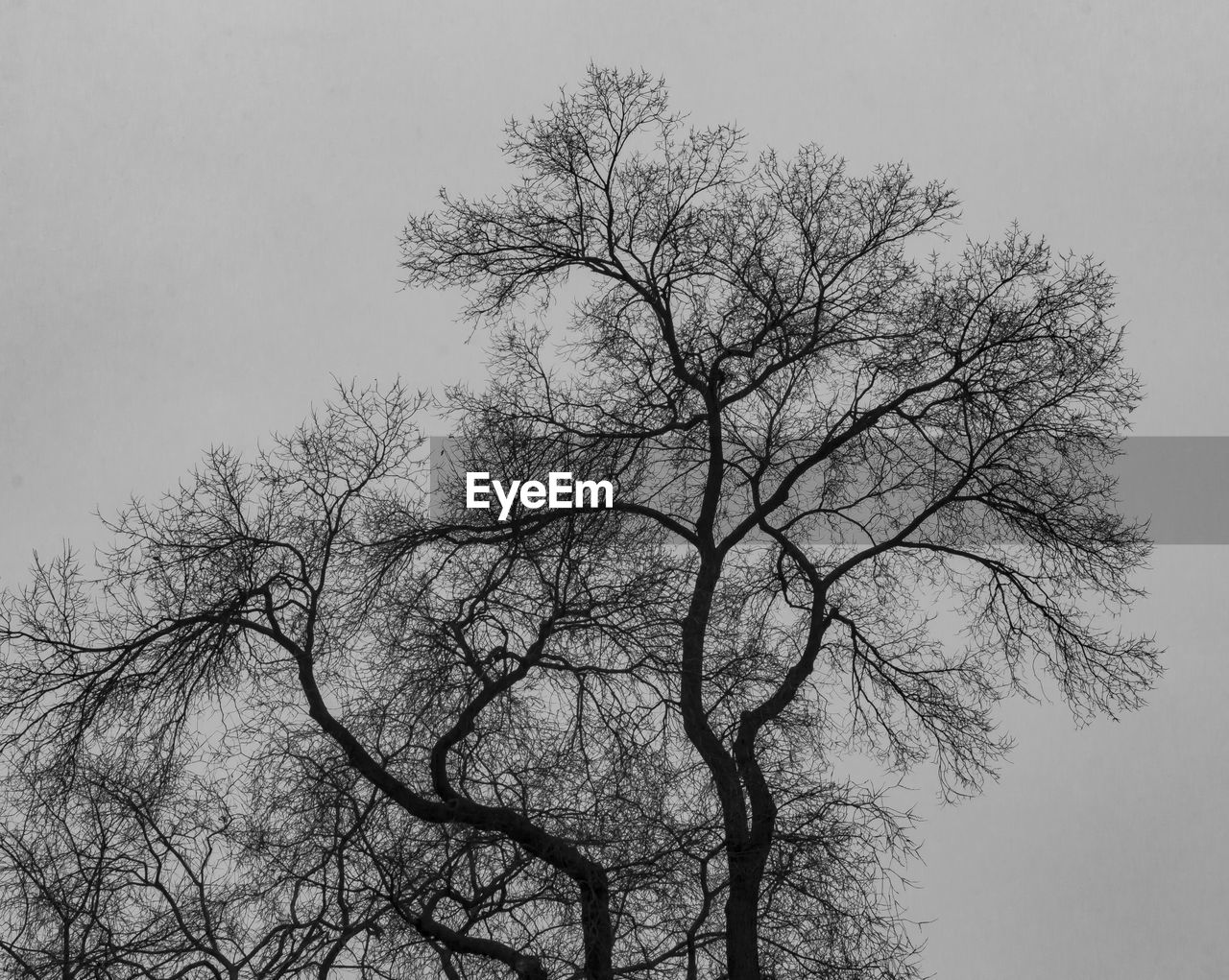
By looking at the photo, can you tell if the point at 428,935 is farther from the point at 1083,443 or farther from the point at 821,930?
the point at 1083,443

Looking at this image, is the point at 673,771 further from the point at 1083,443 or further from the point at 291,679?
the point at 1083,443

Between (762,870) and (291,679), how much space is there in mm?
3164

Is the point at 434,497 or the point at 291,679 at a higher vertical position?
the point at 434,497

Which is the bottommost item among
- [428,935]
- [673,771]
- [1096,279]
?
[428,935]

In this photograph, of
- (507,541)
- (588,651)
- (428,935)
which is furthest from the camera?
(507,541)

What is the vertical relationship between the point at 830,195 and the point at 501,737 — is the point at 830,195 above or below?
above

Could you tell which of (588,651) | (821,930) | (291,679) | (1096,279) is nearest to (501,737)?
(588,651)

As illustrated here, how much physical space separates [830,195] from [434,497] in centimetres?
347

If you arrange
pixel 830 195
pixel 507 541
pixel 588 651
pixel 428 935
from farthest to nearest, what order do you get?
pixel 830 195 → pixel 507 541 → pixel 588 651 → pixel 428 935

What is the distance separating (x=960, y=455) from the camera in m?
11.8

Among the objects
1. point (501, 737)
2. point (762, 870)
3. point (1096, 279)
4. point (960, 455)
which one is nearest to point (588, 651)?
point (501, 737)

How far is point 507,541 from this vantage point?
10.6 m

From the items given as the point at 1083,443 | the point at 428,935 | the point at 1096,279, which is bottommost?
the point at 428,935

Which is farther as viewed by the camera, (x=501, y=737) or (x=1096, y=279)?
(x=1096, y=279)
